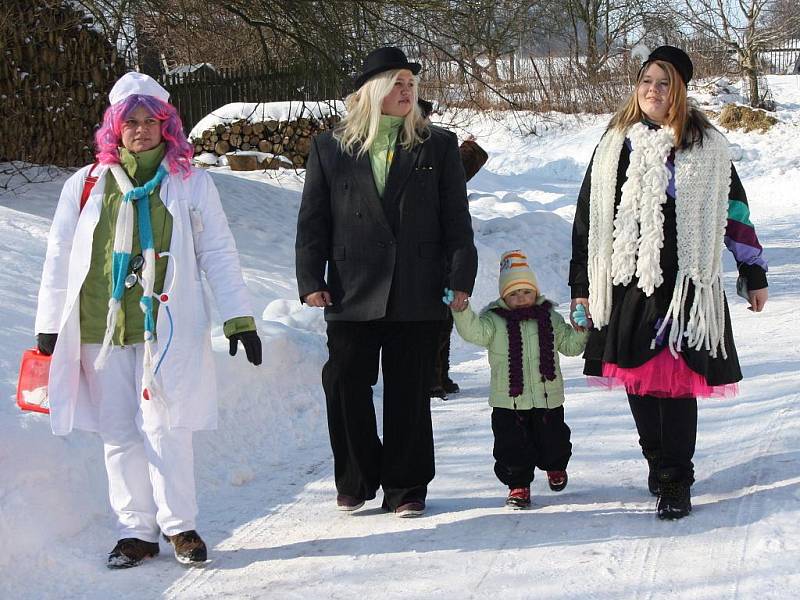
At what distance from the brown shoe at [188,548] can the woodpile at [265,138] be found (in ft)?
35.3

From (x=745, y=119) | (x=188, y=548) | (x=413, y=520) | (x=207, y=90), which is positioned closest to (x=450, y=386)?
(x=413, y=520)

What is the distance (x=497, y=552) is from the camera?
394 centimetres

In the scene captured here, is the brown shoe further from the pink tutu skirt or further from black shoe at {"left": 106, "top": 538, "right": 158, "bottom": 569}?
the pink tutu skirt

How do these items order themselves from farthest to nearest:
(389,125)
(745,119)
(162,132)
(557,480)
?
(745,119), (557,480), (389,125), (162,132)

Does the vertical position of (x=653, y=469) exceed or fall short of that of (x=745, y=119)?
it falls short

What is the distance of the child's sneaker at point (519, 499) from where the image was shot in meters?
4.43

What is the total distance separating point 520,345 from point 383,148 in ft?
3.26

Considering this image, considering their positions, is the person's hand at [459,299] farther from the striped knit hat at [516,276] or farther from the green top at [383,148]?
the green top at [383,148]

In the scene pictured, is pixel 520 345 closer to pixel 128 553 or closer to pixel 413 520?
pixel 413 520

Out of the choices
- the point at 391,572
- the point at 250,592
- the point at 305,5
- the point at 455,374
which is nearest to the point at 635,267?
the point at 391,572

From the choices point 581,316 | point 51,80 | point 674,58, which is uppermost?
point 51,80

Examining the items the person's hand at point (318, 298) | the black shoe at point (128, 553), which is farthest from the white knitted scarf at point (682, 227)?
the black shoe at point (128, 553)

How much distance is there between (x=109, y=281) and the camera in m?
3.88

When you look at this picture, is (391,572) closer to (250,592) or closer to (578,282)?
(250,592)
